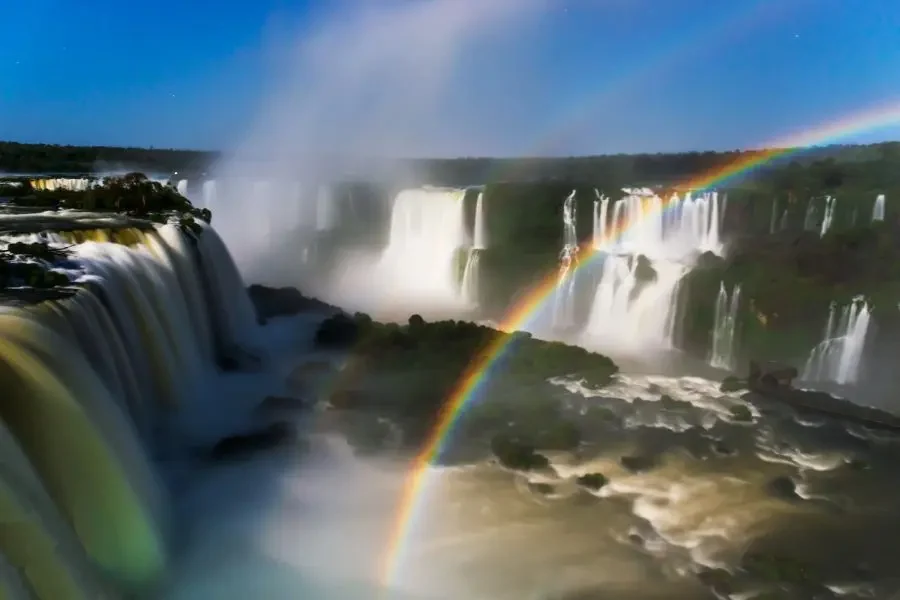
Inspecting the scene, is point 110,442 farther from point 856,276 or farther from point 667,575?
point 856,276

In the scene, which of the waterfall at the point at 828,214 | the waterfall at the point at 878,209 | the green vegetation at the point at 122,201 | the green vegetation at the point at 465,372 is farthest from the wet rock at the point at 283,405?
the waterfall at the point at 878,209

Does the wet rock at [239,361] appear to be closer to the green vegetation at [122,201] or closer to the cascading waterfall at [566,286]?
the green vegetation at [122,201]

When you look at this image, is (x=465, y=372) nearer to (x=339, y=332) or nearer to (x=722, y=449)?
(x=339, y=332)

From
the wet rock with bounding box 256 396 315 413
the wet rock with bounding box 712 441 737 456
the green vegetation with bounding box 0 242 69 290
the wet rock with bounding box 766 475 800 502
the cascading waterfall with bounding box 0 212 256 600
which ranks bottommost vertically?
the wet rock with bounding box 256 396 315 413

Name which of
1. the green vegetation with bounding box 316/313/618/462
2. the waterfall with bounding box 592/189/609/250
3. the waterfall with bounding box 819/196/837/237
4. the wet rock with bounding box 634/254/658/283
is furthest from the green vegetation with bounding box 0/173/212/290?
the waterfall with bounding box 819/196/837/237

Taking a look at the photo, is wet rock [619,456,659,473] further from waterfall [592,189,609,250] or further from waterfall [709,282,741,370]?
waterfall [592,189,609,250]

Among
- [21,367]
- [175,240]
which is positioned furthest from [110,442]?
[175,240]
